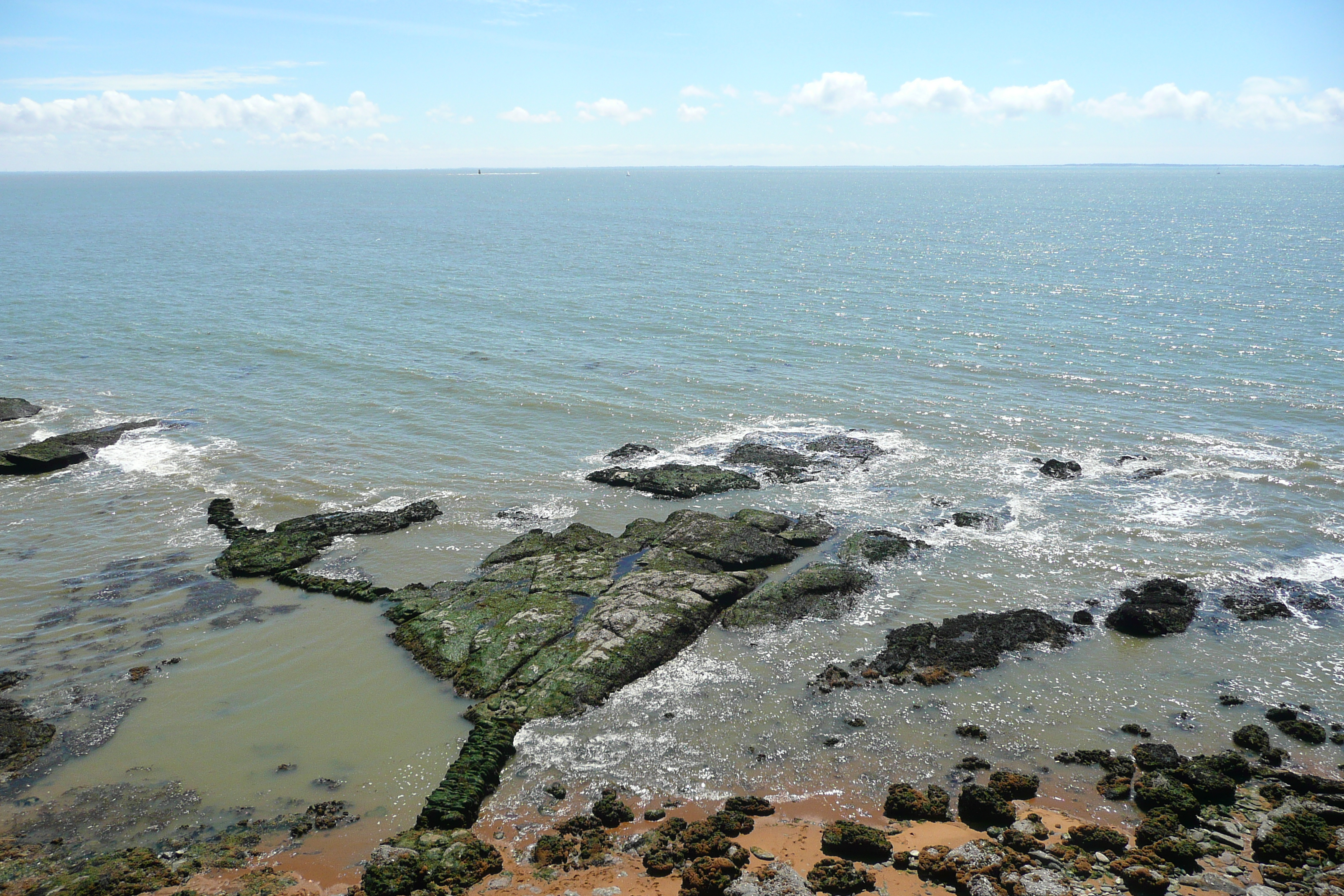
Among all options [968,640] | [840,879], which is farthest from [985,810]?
[968,640]

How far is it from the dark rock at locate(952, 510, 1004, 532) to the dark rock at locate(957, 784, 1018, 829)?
40.2ft

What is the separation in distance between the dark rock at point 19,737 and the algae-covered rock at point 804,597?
14433mm

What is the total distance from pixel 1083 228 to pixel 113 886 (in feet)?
422

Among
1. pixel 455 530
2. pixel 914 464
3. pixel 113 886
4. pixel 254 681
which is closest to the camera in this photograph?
pixel 113 886

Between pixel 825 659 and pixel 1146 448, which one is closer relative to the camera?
pixel 825 659

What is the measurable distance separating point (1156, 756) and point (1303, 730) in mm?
3398

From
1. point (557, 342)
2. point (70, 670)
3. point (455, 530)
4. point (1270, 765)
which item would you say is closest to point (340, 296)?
point (557, 342)

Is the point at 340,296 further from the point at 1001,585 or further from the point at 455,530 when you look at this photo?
the point at 1001,585

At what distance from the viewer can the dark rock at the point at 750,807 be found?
14.2 m

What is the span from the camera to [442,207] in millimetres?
183250

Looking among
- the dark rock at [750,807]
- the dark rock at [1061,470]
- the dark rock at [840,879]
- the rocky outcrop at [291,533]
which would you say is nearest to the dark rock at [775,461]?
the dark rock at [1061,470]

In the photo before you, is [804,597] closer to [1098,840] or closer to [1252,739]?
[1098,840]

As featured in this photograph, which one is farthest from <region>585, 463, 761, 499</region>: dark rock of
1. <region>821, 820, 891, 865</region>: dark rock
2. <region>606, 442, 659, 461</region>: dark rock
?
<region>821, 820, 891, 865</region>: dark rock

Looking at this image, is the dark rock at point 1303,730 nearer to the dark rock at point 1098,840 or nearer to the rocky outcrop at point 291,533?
the dark rock at point 1098,840
